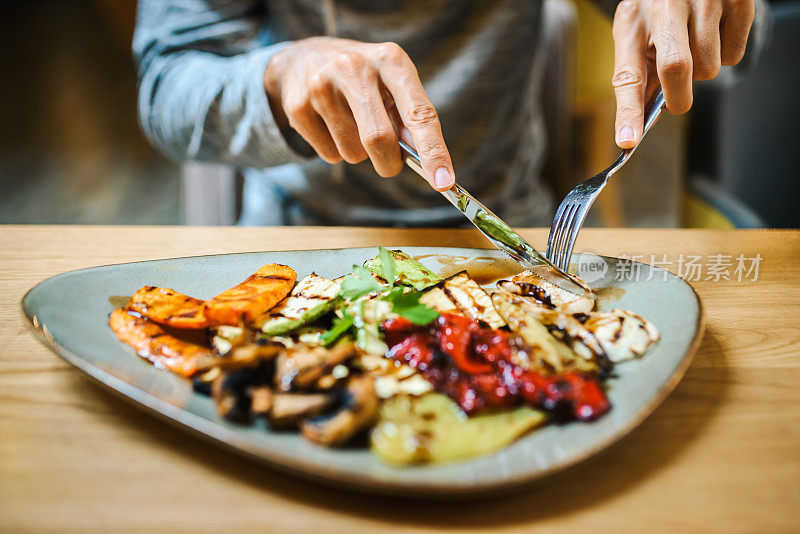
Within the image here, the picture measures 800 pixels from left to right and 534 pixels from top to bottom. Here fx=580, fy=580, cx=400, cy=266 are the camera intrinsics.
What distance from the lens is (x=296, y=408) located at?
577 millimetres

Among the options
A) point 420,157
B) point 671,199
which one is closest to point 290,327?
point 420,157

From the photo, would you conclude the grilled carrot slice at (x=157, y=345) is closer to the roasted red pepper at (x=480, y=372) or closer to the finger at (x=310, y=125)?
the roasted red pepper at (x=480, y=372)

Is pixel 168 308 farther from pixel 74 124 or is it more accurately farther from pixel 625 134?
pixel 74 124

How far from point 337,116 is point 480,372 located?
64cm

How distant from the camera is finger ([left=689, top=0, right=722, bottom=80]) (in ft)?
3.59

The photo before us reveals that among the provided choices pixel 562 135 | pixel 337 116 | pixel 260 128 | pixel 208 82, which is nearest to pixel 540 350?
pixel 337 116

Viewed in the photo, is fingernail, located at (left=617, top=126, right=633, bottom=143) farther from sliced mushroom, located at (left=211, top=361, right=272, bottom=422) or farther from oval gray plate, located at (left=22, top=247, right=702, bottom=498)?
sliced mushroom, located at (left=211, top=361, right=272, bottom=422)

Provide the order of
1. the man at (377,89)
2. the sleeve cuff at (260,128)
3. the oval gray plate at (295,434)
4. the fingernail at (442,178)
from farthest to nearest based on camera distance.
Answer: the sleeve cuff at (260,128) → the man at (377,89) → the fingernail at (442,178) → the oval gray plate at (295,434)

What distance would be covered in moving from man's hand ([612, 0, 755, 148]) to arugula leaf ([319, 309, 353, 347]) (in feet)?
1.94

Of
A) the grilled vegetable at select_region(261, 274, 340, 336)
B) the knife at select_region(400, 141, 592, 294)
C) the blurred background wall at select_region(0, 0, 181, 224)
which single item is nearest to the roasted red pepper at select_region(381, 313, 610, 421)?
the grilled vegetable at select_region(261, 274, 340, 336)

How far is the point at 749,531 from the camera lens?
20.5 inches

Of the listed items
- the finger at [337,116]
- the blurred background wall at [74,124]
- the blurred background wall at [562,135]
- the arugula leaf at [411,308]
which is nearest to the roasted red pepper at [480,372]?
the arugula leaf at [411,308]

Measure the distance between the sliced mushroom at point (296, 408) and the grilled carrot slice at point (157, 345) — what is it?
152mm

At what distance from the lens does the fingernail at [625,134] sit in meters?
1.03
